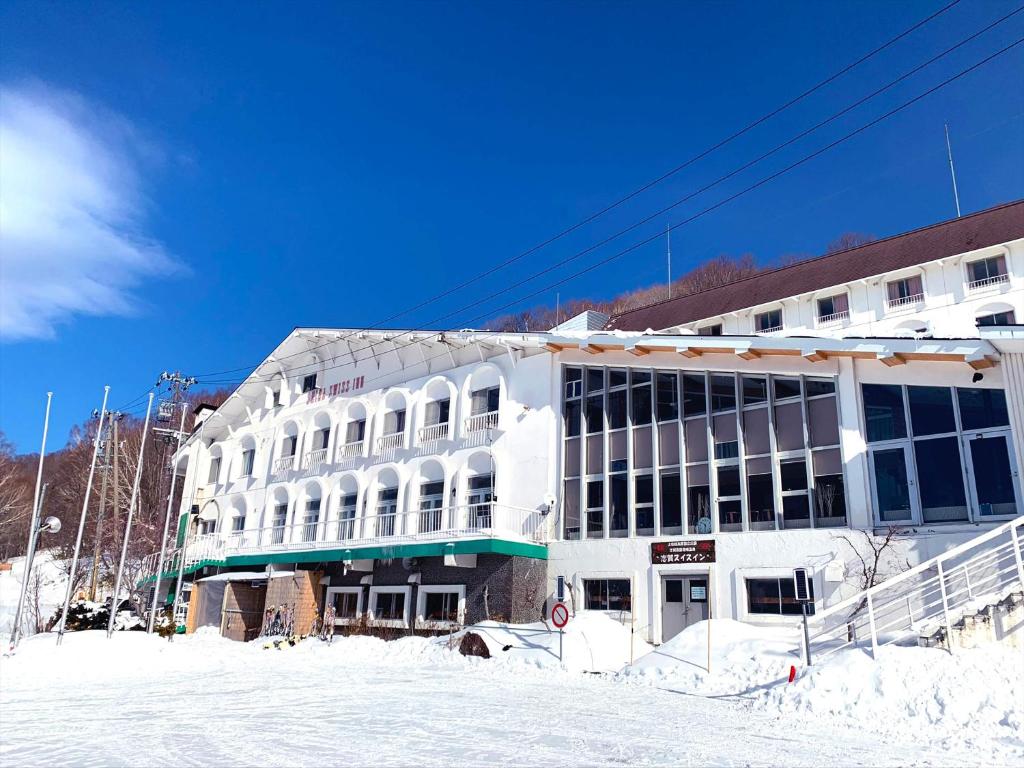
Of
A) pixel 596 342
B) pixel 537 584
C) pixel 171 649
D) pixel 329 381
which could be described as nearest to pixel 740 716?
pixel 537 584

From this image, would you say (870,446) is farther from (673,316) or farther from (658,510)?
(673,316)

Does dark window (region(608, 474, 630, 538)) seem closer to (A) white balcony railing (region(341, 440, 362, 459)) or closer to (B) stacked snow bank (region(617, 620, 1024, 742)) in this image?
(B) stacked snow bank (region(617, 620, 1024, 742))

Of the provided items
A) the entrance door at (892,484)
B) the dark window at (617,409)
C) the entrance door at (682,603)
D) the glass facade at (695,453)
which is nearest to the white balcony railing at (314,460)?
the glass facade at (695,453)

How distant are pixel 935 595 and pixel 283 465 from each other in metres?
24.1

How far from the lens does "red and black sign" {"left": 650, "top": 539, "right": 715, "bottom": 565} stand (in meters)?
17.9

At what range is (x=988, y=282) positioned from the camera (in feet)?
99.6

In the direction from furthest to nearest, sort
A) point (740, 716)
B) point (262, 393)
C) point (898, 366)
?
1. point (262, 393)
2. point (898, 366)
3. point (740, 716)

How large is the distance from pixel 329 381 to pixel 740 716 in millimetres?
23499

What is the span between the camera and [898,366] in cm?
1616

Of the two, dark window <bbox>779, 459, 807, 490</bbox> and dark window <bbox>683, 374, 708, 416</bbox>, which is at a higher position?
dark window <bbox>683, 374, 708, 416</bbox>

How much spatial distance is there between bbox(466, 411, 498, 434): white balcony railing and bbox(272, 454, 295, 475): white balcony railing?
994 cm

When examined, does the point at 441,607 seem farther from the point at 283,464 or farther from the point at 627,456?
the point at 283,464

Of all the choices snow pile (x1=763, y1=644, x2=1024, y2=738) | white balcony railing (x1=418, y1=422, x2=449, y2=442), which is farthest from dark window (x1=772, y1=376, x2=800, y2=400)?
white balcony railing (x1=418, y1=422, x2=449, y2=442)

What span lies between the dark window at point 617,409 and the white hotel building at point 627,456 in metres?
0.05
